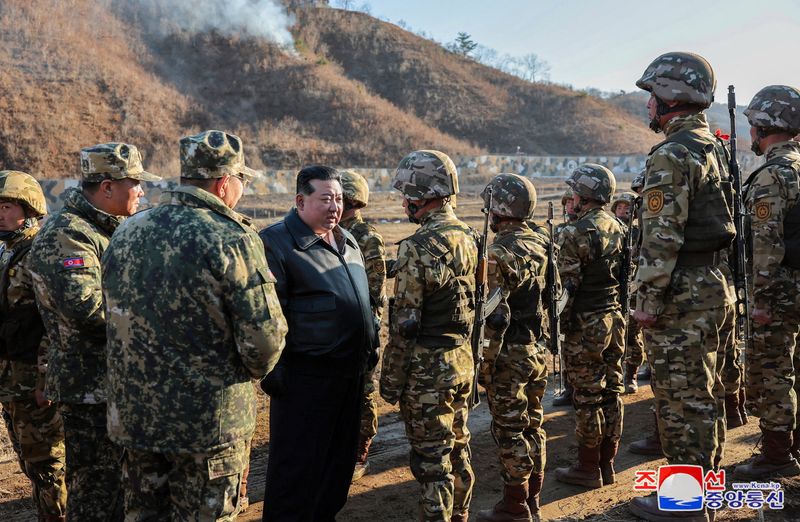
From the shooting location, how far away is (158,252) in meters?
3.10

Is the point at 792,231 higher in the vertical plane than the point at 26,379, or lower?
higher

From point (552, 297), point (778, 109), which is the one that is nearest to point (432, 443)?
point (552, 297)

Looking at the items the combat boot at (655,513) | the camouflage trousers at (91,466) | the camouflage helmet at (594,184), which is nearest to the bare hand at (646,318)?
the combat boot at (655,513)

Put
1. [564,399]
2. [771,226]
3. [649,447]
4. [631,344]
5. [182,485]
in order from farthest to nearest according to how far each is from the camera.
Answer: [631,344] < [564,399] < [649,447] < [771,226] < [182,485]

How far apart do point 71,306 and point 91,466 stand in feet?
3.01

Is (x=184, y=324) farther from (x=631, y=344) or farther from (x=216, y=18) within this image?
(x=216, y=18)

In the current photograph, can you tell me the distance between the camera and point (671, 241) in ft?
14.1

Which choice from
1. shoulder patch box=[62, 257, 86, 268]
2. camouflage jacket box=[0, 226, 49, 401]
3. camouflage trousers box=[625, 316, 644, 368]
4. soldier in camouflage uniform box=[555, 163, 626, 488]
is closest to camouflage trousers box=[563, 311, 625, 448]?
soldier in camouflage uniform box=[555, 163, 626, 488]

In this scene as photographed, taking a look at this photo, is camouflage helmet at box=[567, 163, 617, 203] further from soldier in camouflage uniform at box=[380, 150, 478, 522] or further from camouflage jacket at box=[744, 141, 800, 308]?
soldier in camouflage uniform at box=[380, 150, 478, 522]

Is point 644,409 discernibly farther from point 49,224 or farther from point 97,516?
point 49,224

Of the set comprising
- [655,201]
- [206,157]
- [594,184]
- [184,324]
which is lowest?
[184,324]

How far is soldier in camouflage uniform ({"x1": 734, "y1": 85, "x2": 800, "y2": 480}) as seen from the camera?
541 centimetres

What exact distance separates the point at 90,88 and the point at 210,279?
3674cm

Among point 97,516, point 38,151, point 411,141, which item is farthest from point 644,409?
point 411,141
